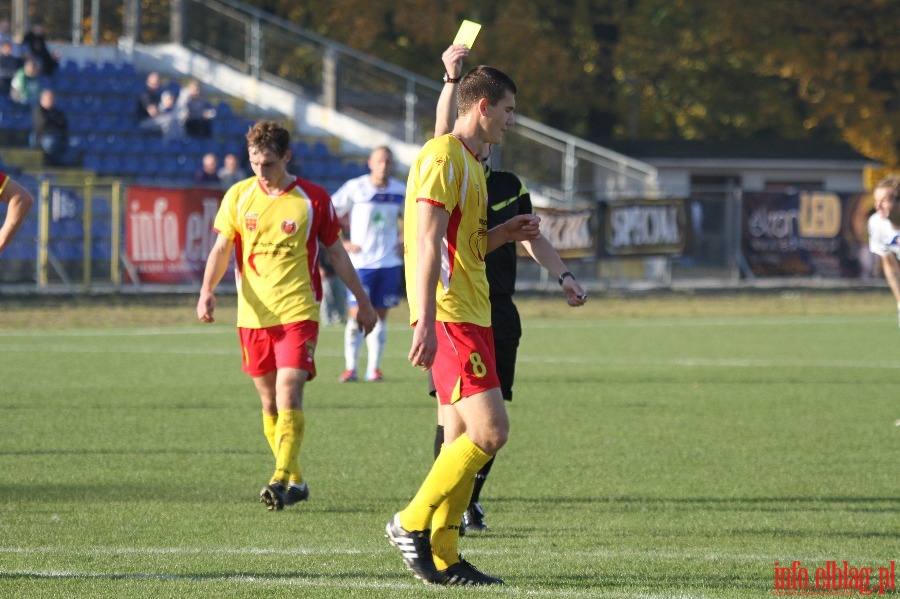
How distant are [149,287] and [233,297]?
1.53 meters

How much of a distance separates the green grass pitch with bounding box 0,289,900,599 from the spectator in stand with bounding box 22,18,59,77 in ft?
36.8

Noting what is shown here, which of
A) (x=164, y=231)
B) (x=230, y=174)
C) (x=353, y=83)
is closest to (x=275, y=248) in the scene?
(x=164, y=231)

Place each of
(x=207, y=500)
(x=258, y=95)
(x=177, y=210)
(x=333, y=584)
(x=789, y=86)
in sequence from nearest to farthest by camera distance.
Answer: (x=333, y=584) < (x=207, y=500) < (x=177, y=210) < (x=258, y=95) < (x=789, y=86)

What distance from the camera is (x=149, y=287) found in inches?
921

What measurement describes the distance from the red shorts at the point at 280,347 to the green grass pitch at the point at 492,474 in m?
0.75

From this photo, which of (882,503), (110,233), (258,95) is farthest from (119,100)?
(882,503)

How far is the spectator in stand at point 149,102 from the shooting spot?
28.1 meters

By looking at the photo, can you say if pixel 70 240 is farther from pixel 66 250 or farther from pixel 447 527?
pixel 447 527

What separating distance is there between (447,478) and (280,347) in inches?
98.6

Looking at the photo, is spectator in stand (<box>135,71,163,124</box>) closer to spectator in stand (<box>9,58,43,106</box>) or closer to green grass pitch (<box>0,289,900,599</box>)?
spectator in stand (<box>9,58,43,106</box>)

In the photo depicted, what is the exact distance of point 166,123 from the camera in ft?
91.9

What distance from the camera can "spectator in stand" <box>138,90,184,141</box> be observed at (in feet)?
A: 91.9

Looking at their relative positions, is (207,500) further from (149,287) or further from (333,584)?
(149,287)

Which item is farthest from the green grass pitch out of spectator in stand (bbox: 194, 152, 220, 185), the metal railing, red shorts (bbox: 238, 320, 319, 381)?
the metal railing
